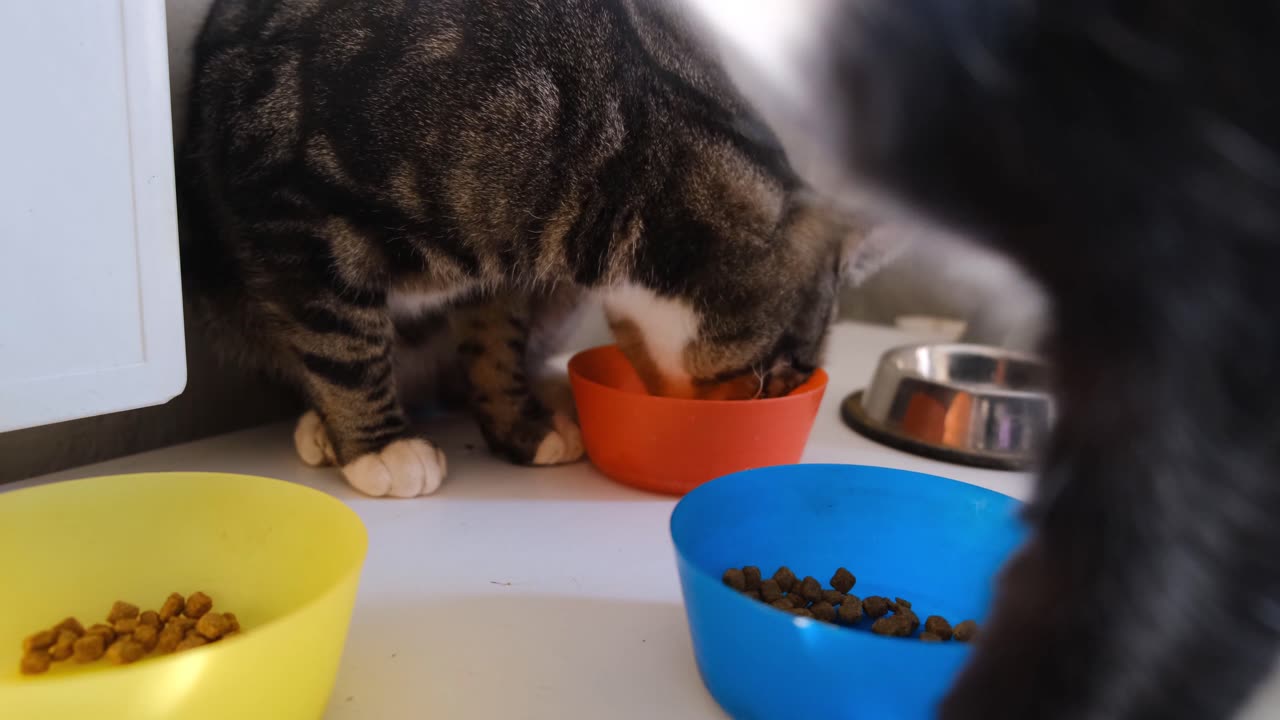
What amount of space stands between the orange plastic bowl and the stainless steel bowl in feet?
0.77

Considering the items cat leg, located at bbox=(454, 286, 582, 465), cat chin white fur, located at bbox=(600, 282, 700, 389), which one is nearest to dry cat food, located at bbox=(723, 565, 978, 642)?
cat chin white fur, located at bbox=(600, 282, 700, 389)

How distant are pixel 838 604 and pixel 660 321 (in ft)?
1.37

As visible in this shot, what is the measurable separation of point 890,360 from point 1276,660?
1091mm

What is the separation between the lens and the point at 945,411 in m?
1.16

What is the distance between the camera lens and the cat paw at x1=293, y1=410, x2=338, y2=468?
3.46 ft

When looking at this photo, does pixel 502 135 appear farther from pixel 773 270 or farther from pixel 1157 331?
pixel 1157 331

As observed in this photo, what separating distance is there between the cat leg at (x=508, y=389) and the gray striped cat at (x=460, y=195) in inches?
5.3

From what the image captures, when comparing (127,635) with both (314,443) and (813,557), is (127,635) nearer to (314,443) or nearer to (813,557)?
(314,443)

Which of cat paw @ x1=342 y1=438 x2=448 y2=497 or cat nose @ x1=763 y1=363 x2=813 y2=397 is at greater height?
cat nose @ x1=763 y1=363 x2=813 y2=397

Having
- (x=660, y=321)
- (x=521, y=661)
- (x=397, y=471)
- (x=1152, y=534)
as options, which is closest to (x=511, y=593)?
(x=521, y=661)

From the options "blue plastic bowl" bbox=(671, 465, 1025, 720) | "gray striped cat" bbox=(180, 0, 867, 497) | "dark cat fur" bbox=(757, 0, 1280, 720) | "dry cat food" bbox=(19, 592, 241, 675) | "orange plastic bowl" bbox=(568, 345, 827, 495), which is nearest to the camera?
"dark cat fur" bbox=(757, 0, 1280, 720)

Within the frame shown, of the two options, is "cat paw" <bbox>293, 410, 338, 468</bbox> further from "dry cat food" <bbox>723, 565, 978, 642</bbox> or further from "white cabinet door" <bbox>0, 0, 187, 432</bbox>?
"dry cat food" <bbox>723, 565, 978, 642</bbox>

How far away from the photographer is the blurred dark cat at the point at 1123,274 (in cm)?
21

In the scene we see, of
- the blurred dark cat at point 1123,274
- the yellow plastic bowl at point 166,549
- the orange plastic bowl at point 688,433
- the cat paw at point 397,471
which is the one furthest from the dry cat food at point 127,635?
the blurred dark cat at point 1123,274
